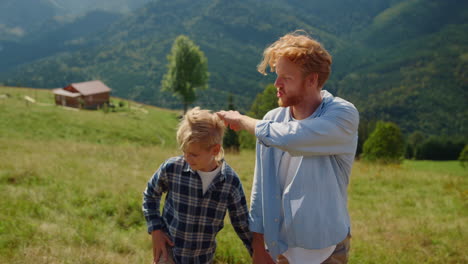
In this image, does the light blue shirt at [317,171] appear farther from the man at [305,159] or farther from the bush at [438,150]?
the bush at [438,150]

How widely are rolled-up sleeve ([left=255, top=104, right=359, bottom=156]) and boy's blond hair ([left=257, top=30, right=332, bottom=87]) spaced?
1.02ft

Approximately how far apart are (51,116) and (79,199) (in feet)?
93.6

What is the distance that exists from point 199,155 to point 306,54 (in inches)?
45.1

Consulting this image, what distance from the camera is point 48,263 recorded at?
4.13m

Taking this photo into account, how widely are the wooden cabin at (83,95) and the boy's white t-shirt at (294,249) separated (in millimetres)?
51422

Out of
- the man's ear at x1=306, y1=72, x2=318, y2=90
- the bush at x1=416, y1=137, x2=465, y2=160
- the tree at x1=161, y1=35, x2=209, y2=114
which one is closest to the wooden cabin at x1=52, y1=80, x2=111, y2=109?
the tree at x1=161, y1=35, x2=209, y2=114

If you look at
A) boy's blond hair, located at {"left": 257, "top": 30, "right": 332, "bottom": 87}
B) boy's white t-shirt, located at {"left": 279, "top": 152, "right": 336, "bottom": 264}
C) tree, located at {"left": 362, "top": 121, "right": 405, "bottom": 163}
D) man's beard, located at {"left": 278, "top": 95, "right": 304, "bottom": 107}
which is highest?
boy's blond hair, located at {"left": 257, "top": 30, "right": 332, "bottom": 87}

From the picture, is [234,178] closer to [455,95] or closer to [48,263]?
[48,263]

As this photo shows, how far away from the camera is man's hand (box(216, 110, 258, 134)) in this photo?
99.1 inches

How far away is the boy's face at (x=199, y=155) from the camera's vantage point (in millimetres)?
2746

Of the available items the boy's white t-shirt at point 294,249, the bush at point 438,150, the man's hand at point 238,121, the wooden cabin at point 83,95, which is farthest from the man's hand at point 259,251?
the bush at point 438,150

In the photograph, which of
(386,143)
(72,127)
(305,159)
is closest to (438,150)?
(386,143)

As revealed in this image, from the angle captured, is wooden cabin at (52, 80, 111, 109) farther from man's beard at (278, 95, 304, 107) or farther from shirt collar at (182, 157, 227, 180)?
man's beard at (278, 95, 304, 107)

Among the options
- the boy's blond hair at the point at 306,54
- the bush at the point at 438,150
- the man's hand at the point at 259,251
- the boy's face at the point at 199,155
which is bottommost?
the bush at the point at 438,150
